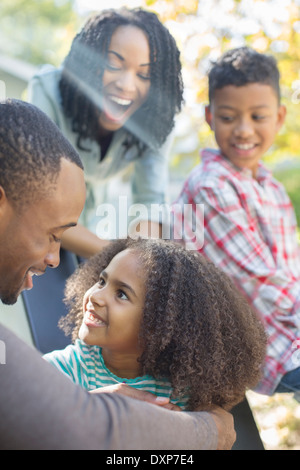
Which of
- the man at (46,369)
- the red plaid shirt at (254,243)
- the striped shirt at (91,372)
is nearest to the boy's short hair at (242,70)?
the red plaid shirt at (254,243)

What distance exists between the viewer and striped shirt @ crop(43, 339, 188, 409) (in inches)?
68.6

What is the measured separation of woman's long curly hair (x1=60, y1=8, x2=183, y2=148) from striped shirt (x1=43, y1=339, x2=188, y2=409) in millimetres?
A: 1123

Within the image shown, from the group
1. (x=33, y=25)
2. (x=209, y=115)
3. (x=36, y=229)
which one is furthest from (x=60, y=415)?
(x=33, y=25)

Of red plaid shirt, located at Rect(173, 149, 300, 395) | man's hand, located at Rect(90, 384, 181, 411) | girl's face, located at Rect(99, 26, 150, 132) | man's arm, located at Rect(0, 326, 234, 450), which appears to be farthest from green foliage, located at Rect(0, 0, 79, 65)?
man's arm, located at Rect(0, 326, 234, 450)

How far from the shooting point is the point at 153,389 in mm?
1743

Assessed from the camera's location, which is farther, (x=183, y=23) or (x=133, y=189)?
(x=183, y=23)

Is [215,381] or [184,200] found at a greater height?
[184,200]

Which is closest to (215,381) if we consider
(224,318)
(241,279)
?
(224,318)

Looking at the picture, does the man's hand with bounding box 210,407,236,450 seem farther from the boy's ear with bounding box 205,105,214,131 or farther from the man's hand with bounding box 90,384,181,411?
the boy's ear with bounding box 205,105,214,131

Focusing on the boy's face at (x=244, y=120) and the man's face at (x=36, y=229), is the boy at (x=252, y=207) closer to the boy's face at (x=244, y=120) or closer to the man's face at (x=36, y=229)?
the boy's face at (x=244, y=120)

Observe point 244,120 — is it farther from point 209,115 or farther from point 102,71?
point 102,71

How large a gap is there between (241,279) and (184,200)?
0.48 m

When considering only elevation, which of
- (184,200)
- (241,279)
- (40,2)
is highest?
(40,2)
